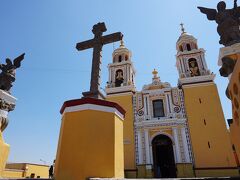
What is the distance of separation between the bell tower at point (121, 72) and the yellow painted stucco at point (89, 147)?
12372 millimetres

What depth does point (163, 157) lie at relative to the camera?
Answer: 13133mm

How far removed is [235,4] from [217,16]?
290mm

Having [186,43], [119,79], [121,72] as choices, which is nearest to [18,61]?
[119,79]

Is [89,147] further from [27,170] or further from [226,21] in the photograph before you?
[27,170]

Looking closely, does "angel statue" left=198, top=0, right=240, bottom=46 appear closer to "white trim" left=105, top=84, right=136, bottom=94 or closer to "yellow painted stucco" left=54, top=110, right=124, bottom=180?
"yellow painted stucco" left=54, top=110, right=124, bottom=180

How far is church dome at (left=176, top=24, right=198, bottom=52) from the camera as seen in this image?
1652 centimetres

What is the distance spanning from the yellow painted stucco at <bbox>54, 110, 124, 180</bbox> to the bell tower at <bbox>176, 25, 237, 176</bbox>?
1060 centimetres

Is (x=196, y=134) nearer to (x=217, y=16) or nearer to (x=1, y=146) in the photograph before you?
(x=217, y=16)

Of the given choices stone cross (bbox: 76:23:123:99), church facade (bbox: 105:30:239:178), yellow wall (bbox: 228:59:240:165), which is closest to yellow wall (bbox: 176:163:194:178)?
church facade (bbox: 105:30:239:178)

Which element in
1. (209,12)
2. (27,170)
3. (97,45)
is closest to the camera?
(209,12)

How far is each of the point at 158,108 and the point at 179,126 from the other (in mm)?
2158

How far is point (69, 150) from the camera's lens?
2.49m

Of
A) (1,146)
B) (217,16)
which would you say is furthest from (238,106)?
(1,146)

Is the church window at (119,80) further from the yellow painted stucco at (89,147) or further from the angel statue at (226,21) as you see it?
the yellow painted stucco at (89,147)
